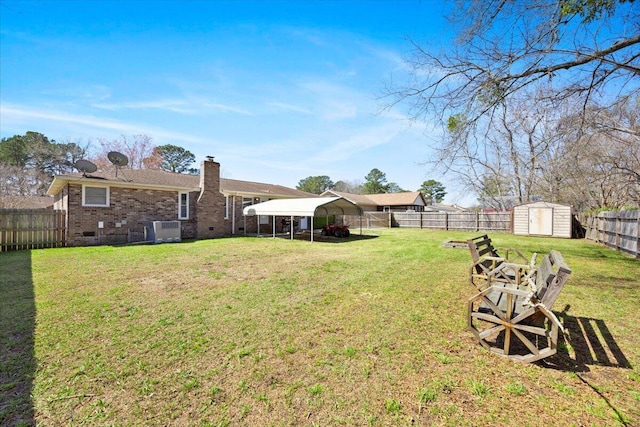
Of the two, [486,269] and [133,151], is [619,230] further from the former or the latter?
[133,151]

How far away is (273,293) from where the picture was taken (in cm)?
561

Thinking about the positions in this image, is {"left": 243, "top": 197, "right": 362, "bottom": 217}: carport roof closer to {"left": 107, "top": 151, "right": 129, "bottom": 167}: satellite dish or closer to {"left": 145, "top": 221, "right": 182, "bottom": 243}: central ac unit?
{"left": 145, "top": 221, "right": 182, "bottom": 243}: central ac unit

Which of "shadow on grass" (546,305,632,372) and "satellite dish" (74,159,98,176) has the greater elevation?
"satellite dish" (74,159,98,176)

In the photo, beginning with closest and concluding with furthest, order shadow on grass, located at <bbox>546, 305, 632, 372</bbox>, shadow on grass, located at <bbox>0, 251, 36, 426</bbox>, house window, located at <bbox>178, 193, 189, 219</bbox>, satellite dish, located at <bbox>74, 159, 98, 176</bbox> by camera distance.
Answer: shadow on grass, located at <bbox>0, 251, 36, 426</bbox>, shadow on grass, located at <bbox>546, 305, 632, 372</bbox>, satellite dish, located at <bbox>74, 159, 98, 176</bbox>, house window, located at <bbox>178, 193, 189, 219</bbox>

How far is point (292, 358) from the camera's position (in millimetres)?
3203

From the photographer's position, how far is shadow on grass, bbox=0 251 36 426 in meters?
2.32

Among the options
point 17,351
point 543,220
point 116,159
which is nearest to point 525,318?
point 17,351

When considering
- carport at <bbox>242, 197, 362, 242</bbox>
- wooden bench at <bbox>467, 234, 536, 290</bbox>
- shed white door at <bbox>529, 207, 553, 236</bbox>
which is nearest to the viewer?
wooden bench at <bbox>467, 234, 536, 290</bbox>

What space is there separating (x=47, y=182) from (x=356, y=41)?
117 ft

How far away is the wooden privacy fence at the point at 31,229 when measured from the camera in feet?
36.0

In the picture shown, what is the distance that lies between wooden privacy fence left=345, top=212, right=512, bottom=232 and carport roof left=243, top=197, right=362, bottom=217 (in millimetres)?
9547

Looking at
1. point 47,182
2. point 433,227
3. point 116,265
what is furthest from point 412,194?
point 47,182

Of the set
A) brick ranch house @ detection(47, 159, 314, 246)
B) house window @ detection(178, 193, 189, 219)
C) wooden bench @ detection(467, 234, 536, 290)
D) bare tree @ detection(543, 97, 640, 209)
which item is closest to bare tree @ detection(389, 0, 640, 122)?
bare tree @ detection(543, 97, 640, 209)

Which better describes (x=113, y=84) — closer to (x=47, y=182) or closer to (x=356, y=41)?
(x=356, y=41)
